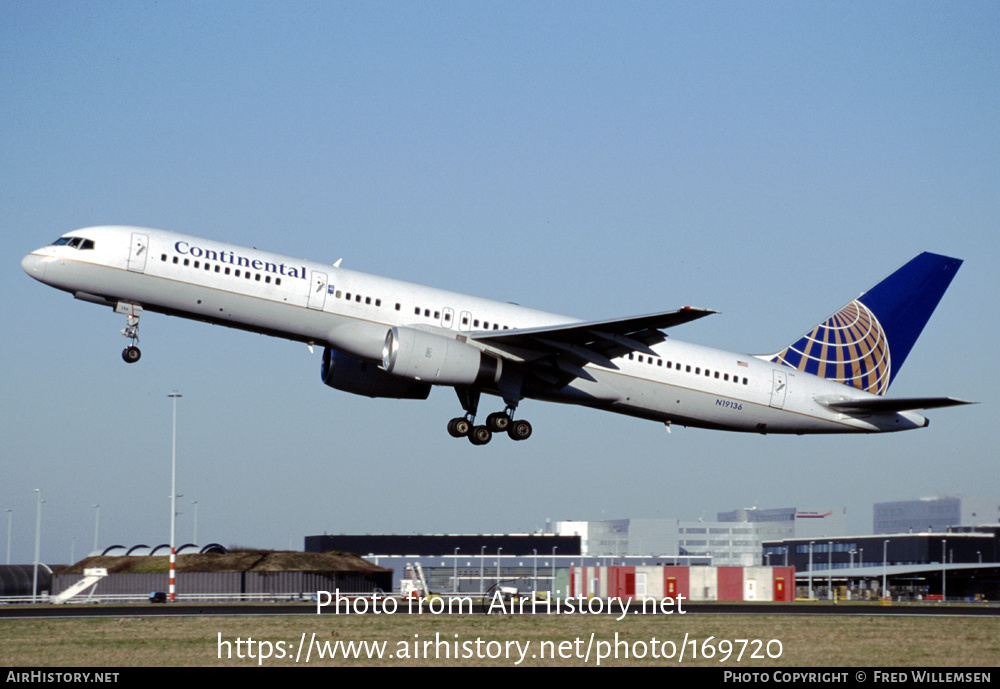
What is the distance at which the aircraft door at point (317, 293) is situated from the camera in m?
36.6

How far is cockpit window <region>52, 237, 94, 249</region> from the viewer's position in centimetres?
3562

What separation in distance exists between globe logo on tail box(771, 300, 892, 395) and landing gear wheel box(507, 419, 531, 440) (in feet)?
34.5

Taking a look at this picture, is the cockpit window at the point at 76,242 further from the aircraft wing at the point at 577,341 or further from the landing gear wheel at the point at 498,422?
the landing gear wheel at the point at 498,422

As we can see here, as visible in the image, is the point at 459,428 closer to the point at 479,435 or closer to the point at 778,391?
the point at 479,435

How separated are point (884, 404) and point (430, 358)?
16.5m

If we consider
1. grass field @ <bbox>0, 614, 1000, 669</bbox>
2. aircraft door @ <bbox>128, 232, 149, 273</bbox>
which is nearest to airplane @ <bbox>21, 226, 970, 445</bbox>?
aircraft door @ <bbox>128, 232, 149, 273</bbox>

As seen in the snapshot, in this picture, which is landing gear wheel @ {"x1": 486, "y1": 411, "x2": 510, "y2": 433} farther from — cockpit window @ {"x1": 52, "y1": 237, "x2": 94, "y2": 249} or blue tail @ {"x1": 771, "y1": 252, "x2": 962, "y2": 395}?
cockpit window @ {"x1": 52, "y1": 237, "x2": 94, "y2": 249}

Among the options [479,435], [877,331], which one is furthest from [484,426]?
[877,331]

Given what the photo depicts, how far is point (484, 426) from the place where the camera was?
40.3m

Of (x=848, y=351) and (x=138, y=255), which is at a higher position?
(x=138, y=255)
